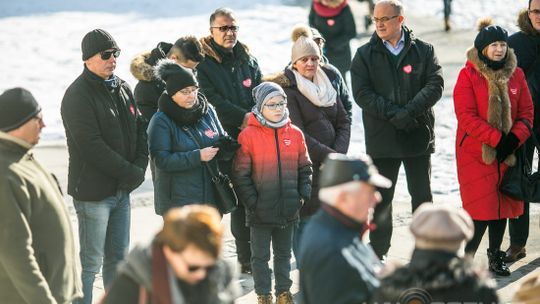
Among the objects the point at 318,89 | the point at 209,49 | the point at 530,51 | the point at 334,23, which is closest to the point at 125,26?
the point at 334,23

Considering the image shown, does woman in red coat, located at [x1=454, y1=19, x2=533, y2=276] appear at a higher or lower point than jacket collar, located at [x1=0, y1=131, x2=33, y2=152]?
lower

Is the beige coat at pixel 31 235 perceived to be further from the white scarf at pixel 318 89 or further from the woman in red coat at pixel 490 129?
the woman in red coat at pixel 490 129

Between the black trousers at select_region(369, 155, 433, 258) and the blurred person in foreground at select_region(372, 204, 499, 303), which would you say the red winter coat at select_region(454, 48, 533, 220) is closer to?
the black trousers at select_region(369, 155, 433, 258)

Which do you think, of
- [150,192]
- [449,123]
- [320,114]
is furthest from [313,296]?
[449,123]

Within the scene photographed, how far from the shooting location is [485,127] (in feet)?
27.7

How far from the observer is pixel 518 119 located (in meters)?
8.70

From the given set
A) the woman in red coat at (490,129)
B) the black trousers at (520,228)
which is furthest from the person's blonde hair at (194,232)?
the black trousers at (520,228)

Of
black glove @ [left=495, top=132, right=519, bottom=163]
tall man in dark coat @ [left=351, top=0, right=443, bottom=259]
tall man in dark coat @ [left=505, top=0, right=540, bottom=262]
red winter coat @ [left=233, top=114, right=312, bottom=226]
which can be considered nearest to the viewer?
red winter coat @ [left=233, top=114, right=312, bottom=226]

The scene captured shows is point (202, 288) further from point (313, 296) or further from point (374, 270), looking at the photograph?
point (374, 270)

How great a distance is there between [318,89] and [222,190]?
132 centimetres

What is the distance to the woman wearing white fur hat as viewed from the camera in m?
8.43

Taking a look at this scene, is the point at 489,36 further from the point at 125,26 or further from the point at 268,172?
the point at 125,26

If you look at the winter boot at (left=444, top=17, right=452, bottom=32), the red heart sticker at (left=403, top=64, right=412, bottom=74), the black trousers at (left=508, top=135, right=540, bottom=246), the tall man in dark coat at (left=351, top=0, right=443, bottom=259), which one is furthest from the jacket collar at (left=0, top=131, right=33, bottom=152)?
the winter boot at (left=444, top=17, right=452, bottom=32)

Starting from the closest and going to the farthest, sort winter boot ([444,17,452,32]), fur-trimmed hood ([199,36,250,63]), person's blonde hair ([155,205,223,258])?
person's blonde hair ([155,205,223,258]) → fur-trimmed hood ([199,36,250,63]) → winter boot ([444,17,452,32])
